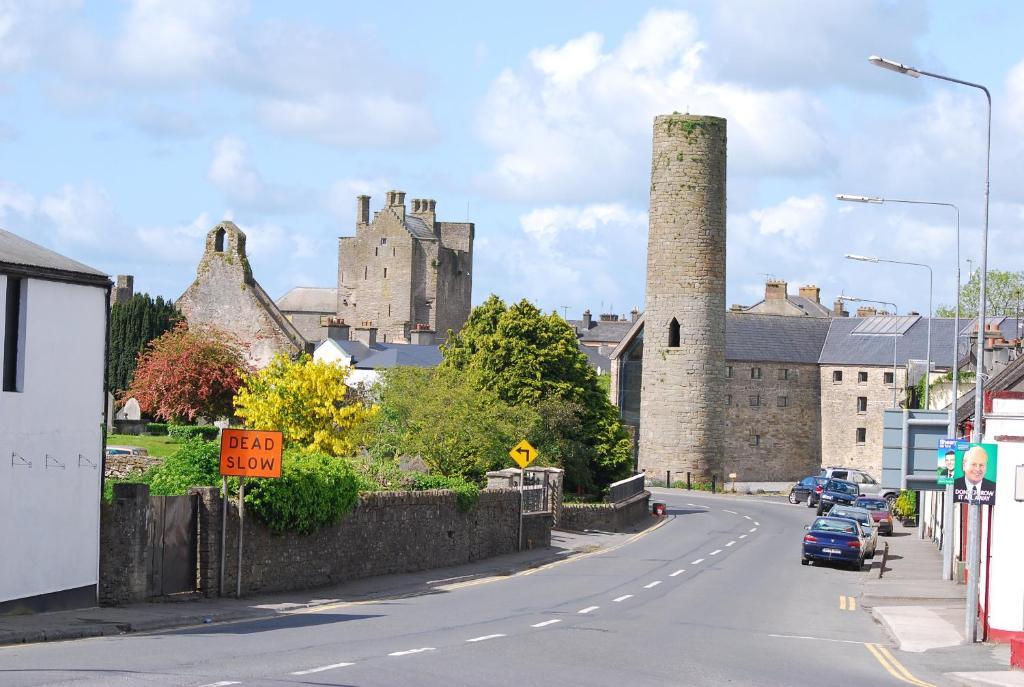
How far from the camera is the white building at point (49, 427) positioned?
2061 centimetres

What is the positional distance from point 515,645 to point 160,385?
4939 centimetres

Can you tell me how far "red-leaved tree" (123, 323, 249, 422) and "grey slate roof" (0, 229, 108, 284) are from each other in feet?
141

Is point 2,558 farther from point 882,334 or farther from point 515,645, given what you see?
point 882,334

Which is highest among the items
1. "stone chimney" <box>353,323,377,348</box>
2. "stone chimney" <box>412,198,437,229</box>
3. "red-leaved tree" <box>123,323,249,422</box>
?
"stone chimney" <box>412,198,437,229</box>

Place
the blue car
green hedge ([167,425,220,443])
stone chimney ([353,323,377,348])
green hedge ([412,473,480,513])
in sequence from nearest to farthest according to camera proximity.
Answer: green hedge ([412,473,480,513]) < the blue car < green hedge ([167,425,220,443]) < stone chimney ([353,323,377,348])

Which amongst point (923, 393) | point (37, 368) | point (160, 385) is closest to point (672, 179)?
point (923, 393)

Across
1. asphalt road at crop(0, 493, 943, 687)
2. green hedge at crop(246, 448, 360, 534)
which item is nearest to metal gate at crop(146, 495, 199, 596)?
green hedge at crop(246, 448, 360, 534)

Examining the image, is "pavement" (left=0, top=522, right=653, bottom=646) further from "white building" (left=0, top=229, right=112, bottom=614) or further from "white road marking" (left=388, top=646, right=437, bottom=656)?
"white road marking" (left=388, top=646, right=437, bottom=656)

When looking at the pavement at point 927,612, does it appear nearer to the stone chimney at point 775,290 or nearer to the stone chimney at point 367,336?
the stone chimney at point 367,336

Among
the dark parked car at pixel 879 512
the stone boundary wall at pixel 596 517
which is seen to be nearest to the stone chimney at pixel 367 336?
the stone boundary wall at pixel 596 517

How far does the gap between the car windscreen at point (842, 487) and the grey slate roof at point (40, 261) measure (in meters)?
44.2

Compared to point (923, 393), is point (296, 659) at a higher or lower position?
lower

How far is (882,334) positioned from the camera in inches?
3750

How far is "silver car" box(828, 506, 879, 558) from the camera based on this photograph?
132 ft
